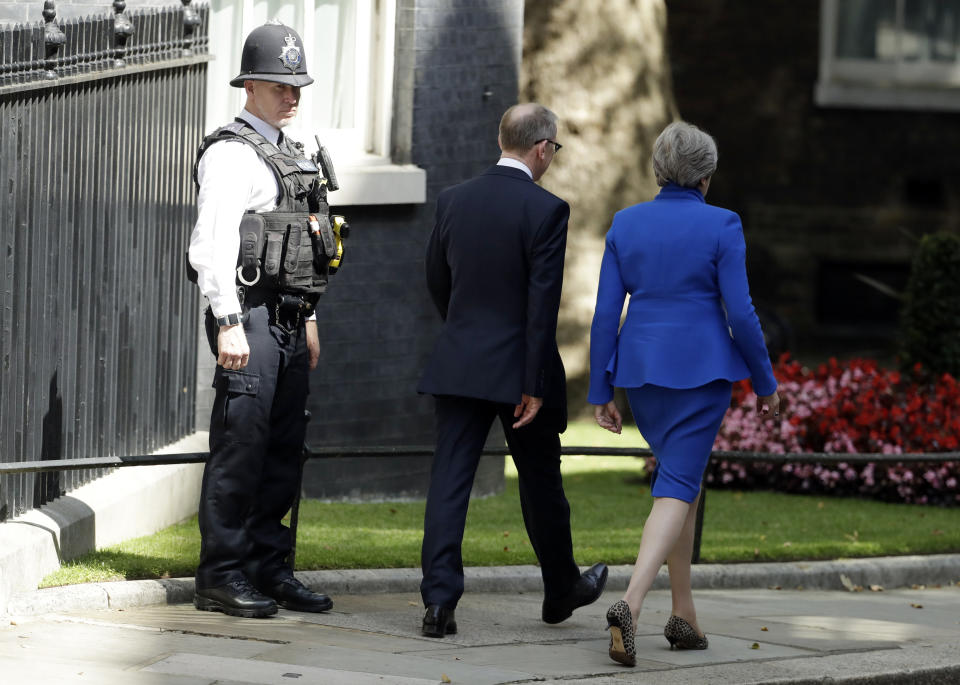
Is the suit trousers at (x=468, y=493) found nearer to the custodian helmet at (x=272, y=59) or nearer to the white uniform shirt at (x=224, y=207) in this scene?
the white uniform shirt at (x=224, y=207)

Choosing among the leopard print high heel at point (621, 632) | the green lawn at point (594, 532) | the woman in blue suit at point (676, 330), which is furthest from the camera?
the green lawn at point (594, 532)

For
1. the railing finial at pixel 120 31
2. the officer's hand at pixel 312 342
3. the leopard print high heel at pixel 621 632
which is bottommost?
the leopard print high heel at pixel 621 632

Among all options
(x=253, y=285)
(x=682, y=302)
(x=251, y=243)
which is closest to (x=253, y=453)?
(x=253, y=285)

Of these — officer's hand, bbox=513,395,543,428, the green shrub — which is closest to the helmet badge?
officer's hand, bbox=513,395,543,428

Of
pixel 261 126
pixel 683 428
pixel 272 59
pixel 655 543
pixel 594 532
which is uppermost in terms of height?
pixel 272 59

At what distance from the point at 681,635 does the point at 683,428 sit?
0.79 m

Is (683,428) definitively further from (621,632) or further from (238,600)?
(238,600)

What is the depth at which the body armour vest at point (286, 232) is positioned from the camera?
20.7 ft

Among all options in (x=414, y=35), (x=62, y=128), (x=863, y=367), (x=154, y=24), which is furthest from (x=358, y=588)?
(x=863, y=367)

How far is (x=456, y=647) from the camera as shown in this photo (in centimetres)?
619

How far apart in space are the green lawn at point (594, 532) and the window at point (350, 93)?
1811mm

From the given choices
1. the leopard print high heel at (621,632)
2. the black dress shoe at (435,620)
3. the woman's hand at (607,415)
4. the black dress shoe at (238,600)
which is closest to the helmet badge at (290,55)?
the woman's hand at (607,415)

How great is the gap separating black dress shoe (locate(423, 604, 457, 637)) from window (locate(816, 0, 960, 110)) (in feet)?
46.1

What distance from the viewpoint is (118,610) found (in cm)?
650
